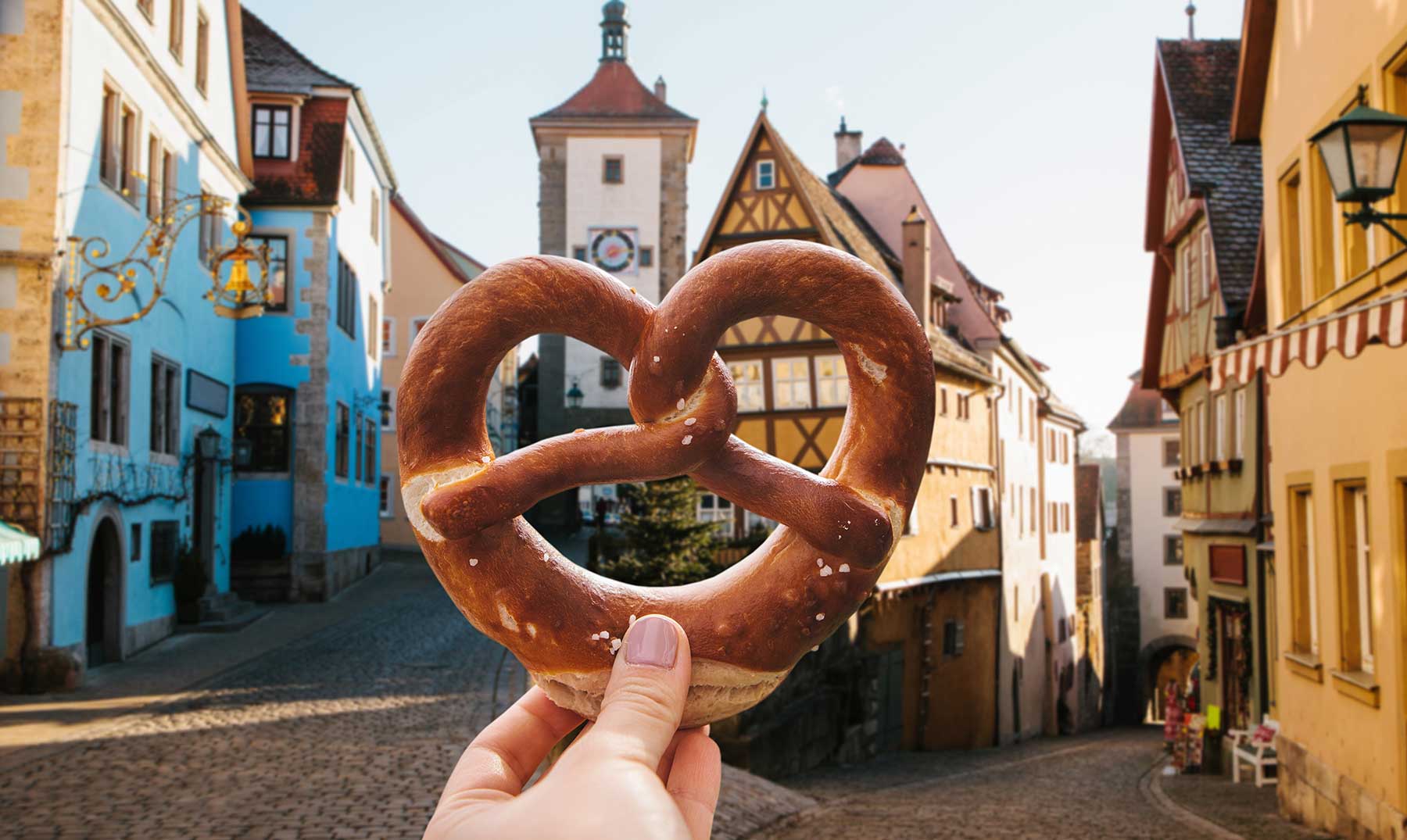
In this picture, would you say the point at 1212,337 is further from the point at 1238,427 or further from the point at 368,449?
the point at 368,449

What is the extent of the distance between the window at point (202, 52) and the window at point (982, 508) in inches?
693

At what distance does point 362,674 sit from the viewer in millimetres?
15867

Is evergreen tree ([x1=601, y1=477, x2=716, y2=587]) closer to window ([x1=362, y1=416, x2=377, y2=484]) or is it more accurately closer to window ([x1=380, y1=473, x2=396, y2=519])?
window ([x1=362, y1=416, x2=377, y2=484])

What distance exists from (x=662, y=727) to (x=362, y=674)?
14495 millimetres

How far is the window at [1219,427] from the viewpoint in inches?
723

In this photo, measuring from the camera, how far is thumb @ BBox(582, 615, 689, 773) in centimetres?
224

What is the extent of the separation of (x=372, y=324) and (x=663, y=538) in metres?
18.5

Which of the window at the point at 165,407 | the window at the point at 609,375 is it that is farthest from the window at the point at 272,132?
the window at the point at 609,375

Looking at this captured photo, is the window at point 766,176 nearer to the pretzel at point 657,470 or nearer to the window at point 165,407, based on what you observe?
the window at point 165,407

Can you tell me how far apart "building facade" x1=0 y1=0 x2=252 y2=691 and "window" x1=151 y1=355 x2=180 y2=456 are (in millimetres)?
41

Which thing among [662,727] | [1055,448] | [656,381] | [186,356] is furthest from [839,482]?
[1055,448]

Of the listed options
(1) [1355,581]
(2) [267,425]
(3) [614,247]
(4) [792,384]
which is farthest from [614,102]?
(1) [1355,581]

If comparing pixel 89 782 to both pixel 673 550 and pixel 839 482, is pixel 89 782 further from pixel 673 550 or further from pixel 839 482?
pixel 839 482

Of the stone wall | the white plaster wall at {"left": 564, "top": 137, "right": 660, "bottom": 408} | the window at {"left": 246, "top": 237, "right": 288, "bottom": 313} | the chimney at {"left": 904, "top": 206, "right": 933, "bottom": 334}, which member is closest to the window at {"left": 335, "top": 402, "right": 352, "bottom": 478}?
the window at {"left": 246, "top": 237, "right": 288, "bottom": 313}
